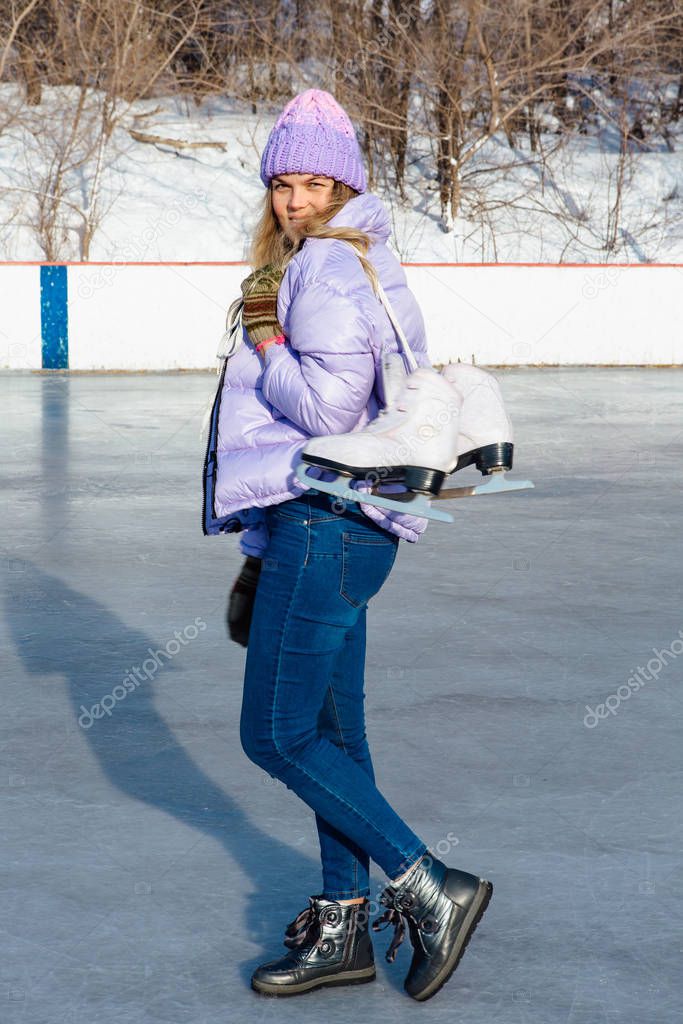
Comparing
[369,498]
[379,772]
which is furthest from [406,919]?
[379,772]

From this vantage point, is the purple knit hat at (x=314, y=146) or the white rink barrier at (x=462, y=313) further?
the white rink barrier at (x=462, y=313)

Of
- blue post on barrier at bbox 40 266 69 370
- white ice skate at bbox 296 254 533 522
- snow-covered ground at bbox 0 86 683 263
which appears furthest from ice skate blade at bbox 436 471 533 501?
snow-covered ground at bbox 0 86 683 263

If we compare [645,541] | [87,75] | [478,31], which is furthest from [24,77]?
[645,541]

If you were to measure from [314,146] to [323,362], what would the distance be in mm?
465

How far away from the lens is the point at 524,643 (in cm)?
536

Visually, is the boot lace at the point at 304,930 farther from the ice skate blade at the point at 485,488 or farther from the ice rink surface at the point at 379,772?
the ice skate blade at the point at 485,488

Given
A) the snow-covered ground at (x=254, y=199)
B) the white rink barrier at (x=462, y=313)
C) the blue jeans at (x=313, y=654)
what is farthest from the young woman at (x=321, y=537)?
the snow-covered ground at (x=254, y=199)

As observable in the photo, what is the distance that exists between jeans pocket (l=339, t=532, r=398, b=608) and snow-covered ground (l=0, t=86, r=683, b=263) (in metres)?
23.1

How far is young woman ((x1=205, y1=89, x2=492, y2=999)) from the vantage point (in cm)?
253

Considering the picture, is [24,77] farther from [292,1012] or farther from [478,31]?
[292,1012]

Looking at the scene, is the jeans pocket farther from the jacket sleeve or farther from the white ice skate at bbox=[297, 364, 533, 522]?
the jacket sleeve

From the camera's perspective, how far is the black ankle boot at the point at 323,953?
272 cm

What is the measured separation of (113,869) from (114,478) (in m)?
6.25

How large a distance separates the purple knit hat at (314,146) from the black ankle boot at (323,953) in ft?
4.53
